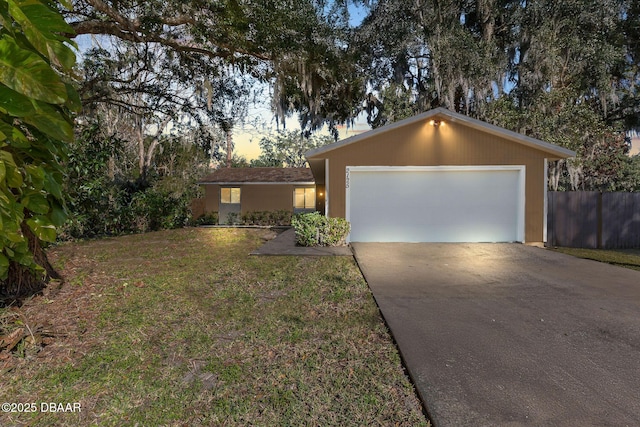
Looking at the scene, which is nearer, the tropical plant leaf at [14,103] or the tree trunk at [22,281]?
the tropical plant leaf at [14,103]

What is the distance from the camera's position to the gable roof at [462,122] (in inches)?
384

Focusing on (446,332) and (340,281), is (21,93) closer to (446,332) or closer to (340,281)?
(446,332)

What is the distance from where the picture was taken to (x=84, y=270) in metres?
6.41

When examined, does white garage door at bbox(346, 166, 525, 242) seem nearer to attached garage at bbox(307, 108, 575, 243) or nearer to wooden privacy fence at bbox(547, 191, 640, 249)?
attached garage at bbox(307, 108, 575, 243)

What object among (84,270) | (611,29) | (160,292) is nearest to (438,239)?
(160,292)

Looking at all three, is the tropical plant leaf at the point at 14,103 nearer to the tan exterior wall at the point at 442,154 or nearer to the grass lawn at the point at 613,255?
the tan exterior wall at the point at 442,154

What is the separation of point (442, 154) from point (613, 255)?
5.14 m

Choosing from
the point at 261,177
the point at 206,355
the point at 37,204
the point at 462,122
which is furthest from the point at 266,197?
the point at 37,204

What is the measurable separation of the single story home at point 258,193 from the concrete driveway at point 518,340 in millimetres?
13992

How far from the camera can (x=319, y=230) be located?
9727 millimetres

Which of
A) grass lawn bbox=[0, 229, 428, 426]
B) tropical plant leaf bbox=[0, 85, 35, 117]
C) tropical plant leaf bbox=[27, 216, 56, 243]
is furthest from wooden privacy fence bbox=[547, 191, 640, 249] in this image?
tropical plant leaf bbox=[0, 85, 35, 117]

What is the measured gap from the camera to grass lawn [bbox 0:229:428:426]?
2430 millimetres

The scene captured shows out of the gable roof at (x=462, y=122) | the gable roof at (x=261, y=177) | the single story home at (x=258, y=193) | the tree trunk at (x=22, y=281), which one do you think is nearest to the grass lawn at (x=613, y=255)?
the gable roof at (x=462, y=122)

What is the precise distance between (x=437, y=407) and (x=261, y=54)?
9851 millimetres
